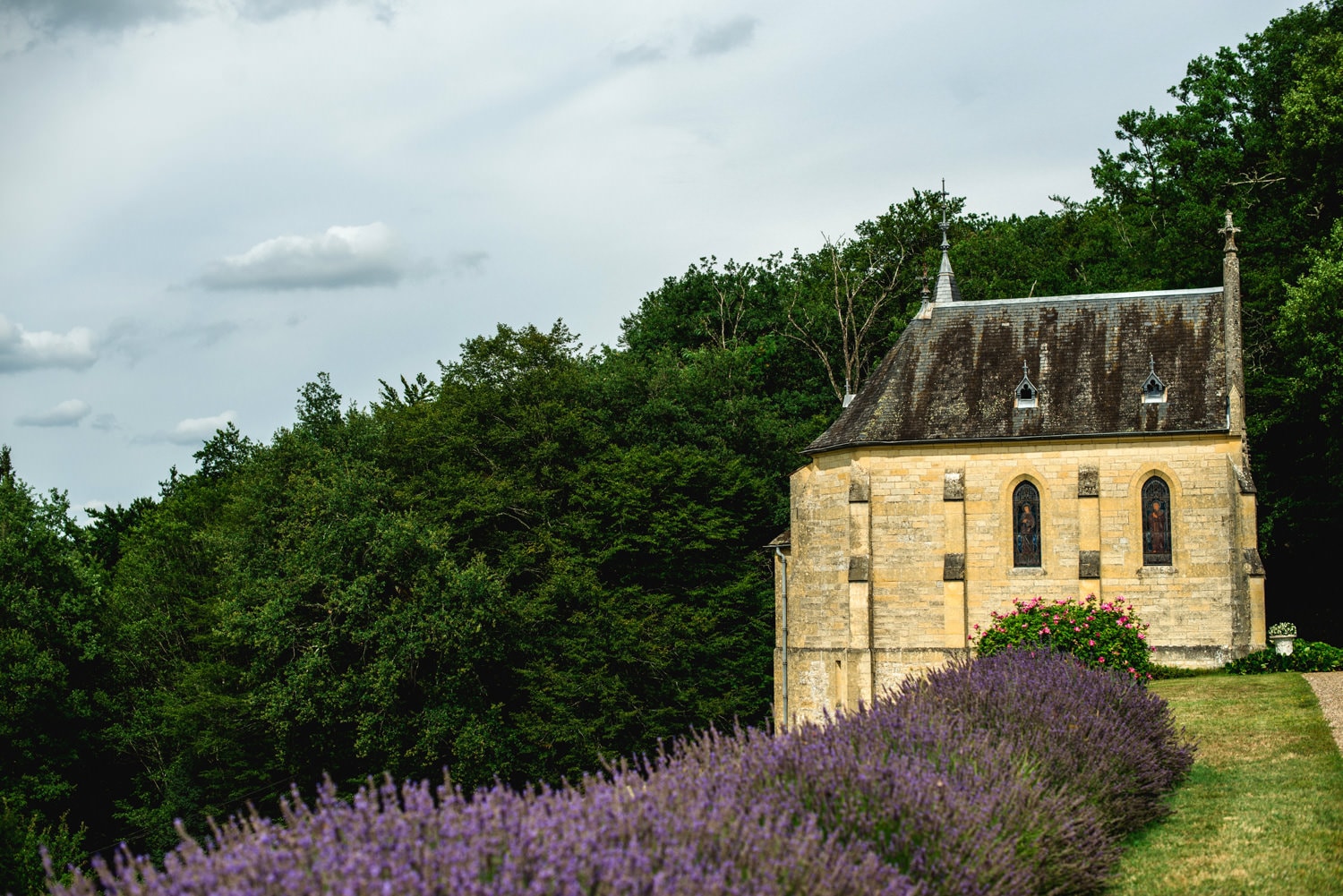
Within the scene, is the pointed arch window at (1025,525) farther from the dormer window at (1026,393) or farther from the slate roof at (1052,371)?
the dormer window at (1026,393)

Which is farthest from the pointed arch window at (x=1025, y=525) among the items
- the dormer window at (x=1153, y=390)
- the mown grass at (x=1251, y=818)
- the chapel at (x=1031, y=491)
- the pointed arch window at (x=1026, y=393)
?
the mown grass at (x=1251, y=818)

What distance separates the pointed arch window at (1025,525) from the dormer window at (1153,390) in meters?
3.68

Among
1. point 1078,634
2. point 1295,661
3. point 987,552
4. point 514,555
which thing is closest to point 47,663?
point 514,555

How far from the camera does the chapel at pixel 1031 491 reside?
3012 cm

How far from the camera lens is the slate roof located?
3103 cm

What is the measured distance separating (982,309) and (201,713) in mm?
26131

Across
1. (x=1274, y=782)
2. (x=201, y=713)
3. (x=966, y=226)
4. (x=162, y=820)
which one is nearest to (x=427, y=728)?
(x=201, y=713)

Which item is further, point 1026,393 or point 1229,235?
point 1026,393

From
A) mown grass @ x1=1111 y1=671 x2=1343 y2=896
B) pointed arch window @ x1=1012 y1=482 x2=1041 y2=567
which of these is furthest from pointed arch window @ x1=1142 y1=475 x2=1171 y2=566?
mown grass @ x1=1111 y1=671 x2=1343 y2=896

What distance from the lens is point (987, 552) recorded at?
1247 inches

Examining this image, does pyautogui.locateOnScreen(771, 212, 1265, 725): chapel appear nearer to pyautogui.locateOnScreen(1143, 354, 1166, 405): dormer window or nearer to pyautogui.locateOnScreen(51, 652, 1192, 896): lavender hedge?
pyautogui.locateOnScreen(1143, 354, 1166, 405): dormer window

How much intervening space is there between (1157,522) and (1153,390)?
3444 millimetres

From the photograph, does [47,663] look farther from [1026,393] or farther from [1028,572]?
[1026,393]

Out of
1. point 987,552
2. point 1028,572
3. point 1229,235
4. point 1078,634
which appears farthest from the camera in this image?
point 987,552
